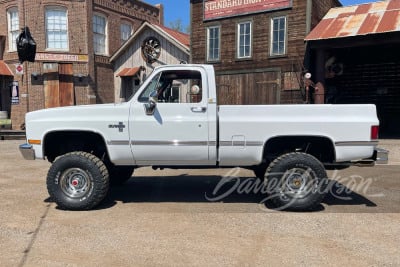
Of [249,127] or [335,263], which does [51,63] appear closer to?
[249,127]

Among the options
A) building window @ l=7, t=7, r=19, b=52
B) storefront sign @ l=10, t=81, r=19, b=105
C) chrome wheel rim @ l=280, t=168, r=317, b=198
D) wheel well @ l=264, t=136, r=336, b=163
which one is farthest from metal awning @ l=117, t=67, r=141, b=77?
chrome wheel rim @ l=280, t=168, r=317, b=198

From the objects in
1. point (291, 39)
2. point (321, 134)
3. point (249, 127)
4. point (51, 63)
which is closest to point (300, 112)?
point (321, 134)

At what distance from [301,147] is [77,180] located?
11.7ft

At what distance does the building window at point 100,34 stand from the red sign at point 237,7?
8.07m

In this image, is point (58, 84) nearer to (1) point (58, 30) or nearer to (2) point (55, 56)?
(2) point (55, 56)

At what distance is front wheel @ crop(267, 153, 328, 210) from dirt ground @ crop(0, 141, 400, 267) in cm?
19

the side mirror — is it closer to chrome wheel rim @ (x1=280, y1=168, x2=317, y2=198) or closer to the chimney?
chrome wheel rim @ (x1=280, y1=168, x2=317, y2=198)

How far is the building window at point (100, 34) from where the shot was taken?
850 inches

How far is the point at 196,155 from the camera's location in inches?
208

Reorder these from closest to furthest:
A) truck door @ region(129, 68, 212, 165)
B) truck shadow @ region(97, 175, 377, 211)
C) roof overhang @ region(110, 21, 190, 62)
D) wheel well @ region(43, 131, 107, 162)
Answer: truck door @ region(129, 68, 212, 165), wheel well @ region(43, 131, 107, 162), truck shadow @ region(97, 175, 377, 211), roof overhang @ region(110, 21, 190, 62)

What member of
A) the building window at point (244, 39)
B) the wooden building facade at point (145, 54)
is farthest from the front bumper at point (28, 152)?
the wooden building facade at point (145, 54)

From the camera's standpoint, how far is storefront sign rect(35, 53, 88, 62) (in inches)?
797

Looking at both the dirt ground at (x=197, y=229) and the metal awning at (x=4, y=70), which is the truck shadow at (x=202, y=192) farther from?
the metal awning at (x=4, y=70)

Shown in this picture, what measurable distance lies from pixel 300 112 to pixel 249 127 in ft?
2.59
